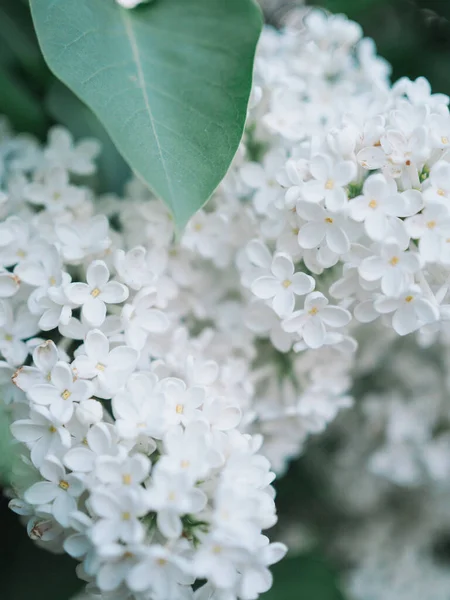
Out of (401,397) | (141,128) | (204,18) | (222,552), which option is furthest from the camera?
(401,397)

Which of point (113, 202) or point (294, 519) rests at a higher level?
point (113, 202)

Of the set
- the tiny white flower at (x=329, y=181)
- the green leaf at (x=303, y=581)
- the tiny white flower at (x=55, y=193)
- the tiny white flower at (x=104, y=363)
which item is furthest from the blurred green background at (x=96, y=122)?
the tiny white flower at (x=329, y=181)

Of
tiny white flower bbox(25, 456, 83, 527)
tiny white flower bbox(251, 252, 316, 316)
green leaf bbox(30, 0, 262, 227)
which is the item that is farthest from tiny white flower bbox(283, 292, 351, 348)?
tiny white flower bbox(25, 456, 83, 527)

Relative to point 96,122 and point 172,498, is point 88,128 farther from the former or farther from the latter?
point 172,498

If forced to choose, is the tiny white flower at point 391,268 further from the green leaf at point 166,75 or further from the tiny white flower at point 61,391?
the tiny white flower at point 61,391

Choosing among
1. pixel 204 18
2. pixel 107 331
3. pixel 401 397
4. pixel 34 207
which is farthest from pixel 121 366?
pixel 401 397

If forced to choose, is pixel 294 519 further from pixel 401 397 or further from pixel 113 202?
pixel 113 202

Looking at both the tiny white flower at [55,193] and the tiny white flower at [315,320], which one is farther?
the tiny white flower at [55,193]
